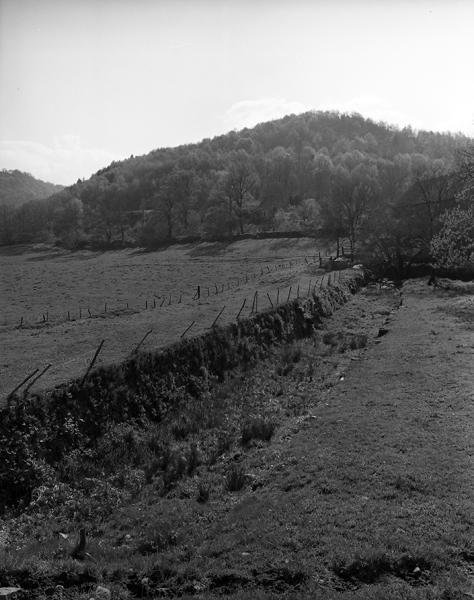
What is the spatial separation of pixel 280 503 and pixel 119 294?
48.0 metres

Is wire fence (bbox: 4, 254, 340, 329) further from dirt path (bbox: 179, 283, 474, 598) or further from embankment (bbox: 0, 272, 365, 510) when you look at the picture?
dirt path (bbox: 179, 283, 474, 598)

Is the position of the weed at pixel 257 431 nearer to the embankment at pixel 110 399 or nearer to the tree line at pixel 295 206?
the embankment at pixel 110 399

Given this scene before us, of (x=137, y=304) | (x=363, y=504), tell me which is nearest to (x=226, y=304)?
(x=137, y=304)

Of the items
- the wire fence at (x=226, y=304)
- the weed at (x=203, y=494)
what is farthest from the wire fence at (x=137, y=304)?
the weed at (x=203, y=494)

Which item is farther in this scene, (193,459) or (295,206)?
(295,206)

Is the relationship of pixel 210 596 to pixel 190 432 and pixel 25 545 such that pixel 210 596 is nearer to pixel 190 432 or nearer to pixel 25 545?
pixel 25 545

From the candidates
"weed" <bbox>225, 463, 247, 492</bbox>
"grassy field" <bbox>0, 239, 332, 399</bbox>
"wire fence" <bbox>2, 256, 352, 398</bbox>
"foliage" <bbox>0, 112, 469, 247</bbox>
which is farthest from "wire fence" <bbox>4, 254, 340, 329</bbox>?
"weed" <bbox>225, 463, 247, 492</bbox>

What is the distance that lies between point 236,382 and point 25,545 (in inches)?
615

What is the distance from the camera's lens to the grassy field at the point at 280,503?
11133mm

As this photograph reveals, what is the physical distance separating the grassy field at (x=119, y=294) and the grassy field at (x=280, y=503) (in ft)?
22.6

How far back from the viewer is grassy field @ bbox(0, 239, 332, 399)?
2731cm

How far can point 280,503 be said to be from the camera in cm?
1449

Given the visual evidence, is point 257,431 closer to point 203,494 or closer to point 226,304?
point 203,494

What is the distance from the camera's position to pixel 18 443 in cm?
1762
